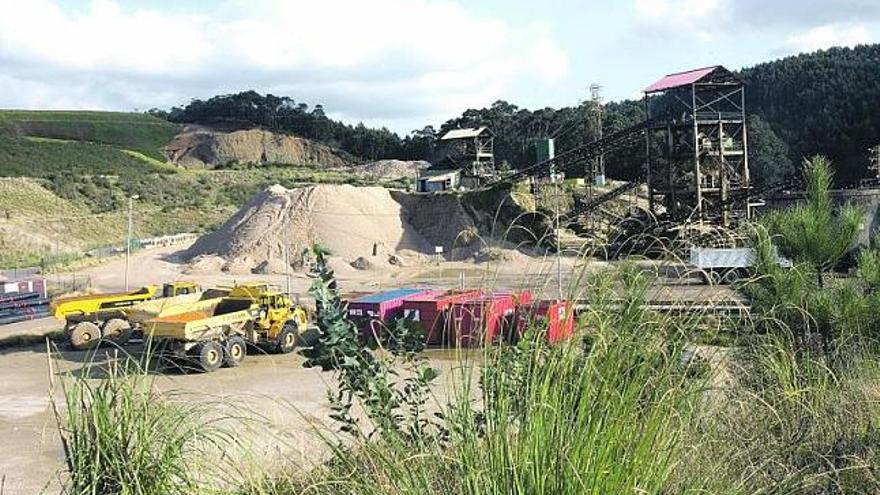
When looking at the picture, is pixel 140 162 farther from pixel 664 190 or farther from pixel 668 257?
pixel 668 257

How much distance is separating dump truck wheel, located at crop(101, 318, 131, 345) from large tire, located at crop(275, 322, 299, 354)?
13.1 ft

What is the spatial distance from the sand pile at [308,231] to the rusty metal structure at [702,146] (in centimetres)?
1524

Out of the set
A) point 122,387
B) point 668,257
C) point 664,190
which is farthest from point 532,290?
point 664,190

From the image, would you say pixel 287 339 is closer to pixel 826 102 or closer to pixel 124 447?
pixel 124 447

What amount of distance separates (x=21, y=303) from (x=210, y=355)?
12.7 metres

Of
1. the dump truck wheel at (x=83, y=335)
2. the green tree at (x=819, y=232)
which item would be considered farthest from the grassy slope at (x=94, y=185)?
the green tree at (x=819, y=232)

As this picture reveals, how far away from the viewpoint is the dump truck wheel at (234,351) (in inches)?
699

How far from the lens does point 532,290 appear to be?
3533 millimetres

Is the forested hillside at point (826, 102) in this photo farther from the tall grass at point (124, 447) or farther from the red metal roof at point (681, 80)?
the tall grass at point (124, 447)

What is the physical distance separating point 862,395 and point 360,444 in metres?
2.84

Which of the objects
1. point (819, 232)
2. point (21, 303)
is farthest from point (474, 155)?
point (819, 232)

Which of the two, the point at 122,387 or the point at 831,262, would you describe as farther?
the point at 831,262

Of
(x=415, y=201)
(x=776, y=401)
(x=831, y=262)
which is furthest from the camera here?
(x=415, y=201)

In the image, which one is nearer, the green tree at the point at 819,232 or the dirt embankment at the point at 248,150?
the green tree at the point at 819,232
